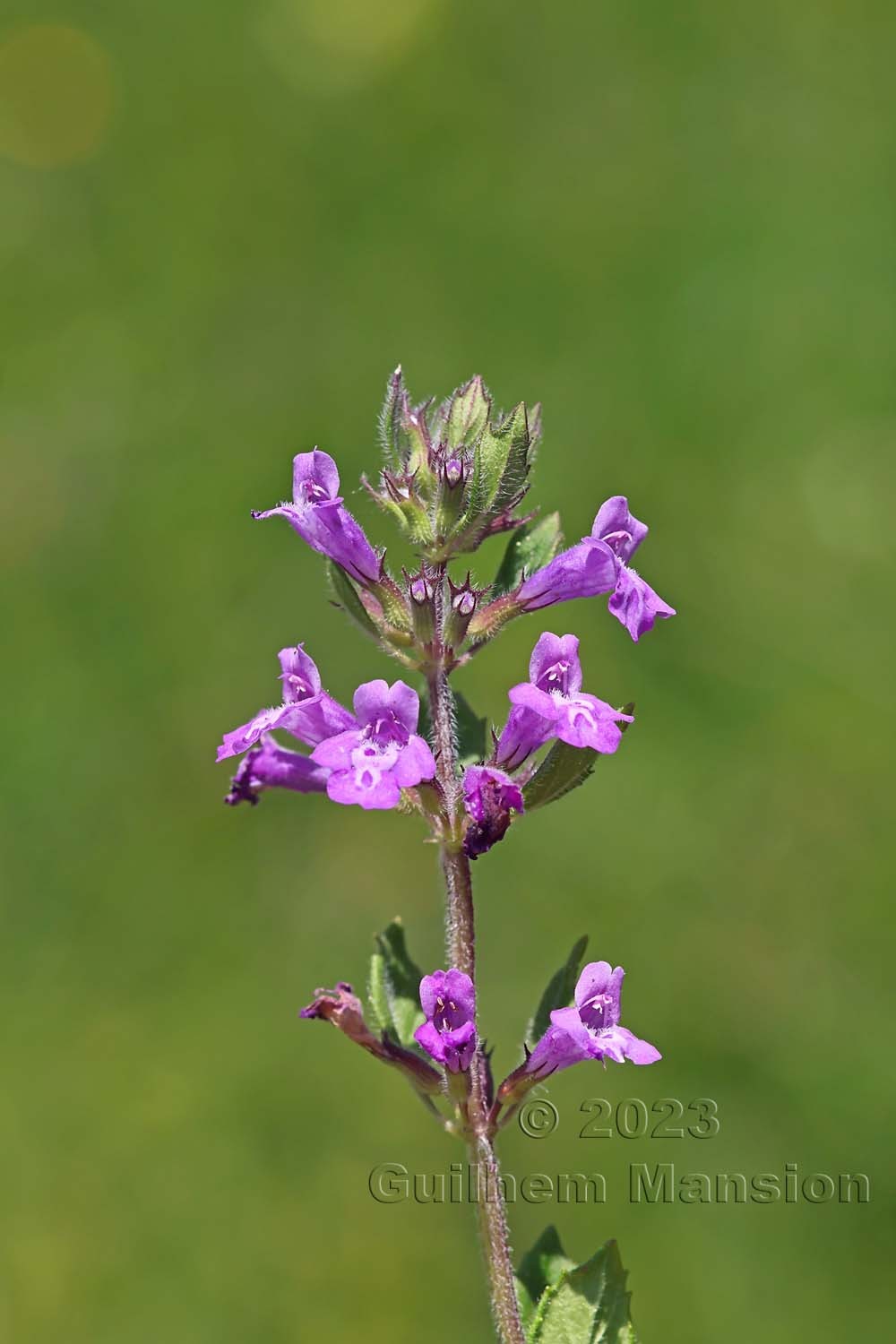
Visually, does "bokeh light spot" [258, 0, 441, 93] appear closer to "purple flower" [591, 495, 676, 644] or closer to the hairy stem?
"purple flower" [591, 495, 676, 644]

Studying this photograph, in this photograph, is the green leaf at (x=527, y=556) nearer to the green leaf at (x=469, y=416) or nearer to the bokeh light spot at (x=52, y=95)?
the green leaf at (x=469, y=416)

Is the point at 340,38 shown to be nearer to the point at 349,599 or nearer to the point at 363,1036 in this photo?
the point at 349,599

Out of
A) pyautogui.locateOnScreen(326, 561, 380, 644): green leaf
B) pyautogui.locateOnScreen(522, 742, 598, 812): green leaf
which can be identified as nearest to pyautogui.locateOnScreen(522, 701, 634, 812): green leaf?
pyautogui.locateOnScreen(522, 742, 598, 812): green leaf

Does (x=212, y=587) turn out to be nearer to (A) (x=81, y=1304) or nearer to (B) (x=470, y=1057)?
(A) (x=81, y=1304)

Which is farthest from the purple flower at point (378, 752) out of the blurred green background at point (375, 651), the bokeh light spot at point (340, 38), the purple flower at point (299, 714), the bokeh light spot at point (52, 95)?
the bokeh light spot at point (52, 95)

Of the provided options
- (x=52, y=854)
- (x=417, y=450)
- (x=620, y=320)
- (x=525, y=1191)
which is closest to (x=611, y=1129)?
(x=525, y=1191)

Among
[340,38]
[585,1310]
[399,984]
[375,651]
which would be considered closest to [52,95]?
[340,38]
